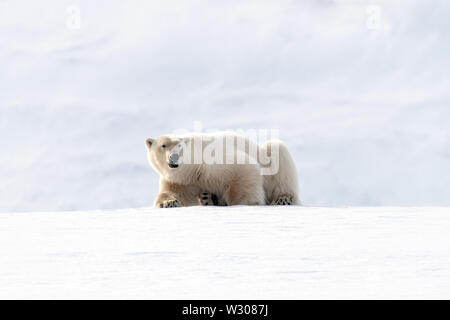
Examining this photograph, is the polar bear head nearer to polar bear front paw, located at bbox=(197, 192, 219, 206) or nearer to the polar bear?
the polar bear

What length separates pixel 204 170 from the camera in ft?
29.9

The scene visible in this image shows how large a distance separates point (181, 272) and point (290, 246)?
49.8 inches

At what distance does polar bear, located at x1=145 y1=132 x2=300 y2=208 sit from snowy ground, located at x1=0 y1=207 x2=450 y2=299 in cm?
120

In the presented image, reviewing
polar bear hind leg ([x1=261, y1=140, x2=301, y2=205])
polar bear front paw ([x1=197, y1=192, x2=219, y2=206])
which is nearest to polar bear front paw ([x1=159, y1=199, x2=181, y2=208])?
polar bear front paw ([x1=197, y1=192, x2=219, y2=206])

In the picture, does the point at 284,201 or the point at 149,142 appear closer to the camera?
the point at 149,142

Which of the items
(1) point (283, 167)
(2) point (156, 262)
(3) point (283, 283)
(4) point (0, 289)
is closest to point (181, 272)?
(2) point (156, 262)

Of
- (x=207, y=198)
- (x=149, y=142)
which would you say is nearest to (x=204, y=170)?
(x=207, y=198)

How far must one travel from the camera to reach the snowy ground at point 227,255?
428 cm

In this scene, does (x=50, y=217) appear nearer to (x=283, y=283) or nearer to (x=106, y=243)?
(x=106, y=243)

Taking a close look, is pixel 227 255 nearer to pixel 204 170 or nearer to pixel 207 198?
pixel 204 170

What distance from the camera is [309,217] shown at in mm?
7445

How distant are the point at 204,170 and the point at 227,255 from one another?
12.8ft

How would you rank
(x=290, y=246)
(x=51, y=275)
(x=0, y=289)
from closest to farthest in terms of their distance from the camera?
1. (x=0, y=289)
2. (x=51, y=275)
3. (x=290, y=246)

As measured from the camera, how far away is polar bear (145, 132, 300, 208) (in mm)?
9008
